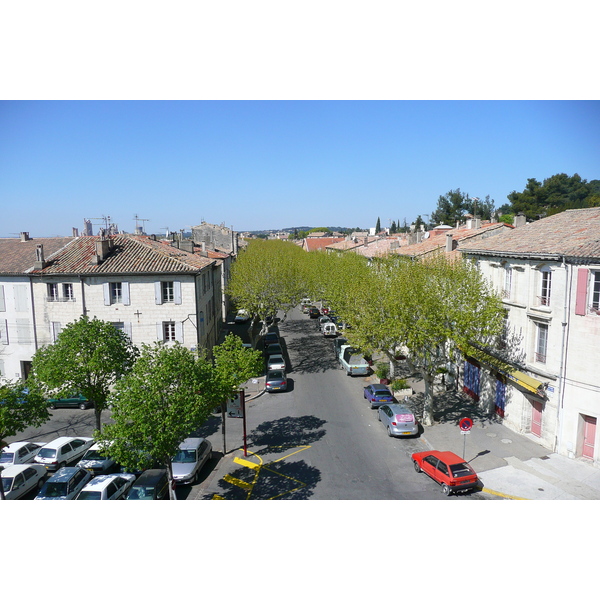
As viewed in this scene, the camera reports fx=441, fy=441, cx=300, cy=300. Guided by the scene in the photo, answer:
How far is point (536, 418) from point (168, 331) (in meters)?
21.3

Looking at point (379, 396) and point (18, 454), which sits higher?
point (379, 396)

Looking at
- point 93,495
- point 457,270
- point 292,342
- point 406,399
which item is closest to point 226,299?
point 292,342

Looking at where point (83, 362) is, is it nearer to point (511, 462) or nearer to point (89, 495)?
point (89, 495)

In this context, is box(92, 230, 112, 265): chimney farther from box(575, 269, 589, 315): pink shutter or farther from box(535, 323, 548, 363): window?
box(575, 269, 589, 315): pink shutter

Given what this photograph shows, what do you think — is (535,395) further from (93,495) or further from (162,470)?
(93,495)

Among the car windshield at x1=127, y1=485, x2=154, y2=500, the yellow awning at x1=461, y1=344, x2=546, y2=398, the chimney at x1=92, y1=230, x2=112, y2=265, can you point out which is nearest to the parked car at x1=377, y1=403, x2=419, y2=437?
the yellow awning at x1=461, y1=344, x2=546, y2=398

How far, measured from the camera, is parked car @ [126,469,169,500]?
16031 mm

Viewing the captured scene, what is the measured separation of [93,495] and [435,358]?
16257mm

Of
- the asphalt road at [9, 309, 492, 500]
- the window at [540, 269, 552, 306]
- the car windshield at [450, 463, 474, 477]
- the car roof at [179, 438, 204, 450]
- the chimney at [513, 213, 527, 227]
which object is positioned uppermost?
the chimney at [513, 213, 527, 227]

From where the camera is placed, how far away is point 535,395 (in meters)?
20.1

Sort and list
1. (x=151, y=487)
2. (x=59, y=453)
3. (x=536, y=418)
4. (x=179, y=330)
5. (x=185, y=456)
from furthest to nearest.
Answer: (x=179, y=330), (x=536, y=418), (x=59, y=453), (x=185, y=456), (x=151, y=487)

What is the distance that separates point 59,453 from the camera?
64.0 feet

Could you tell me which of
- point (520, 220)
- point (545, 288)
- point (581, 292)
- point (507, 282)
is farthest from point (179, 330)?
point (520, 220)

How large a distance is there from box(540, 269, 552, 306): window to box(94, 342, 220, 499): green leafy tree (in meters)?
15.5
